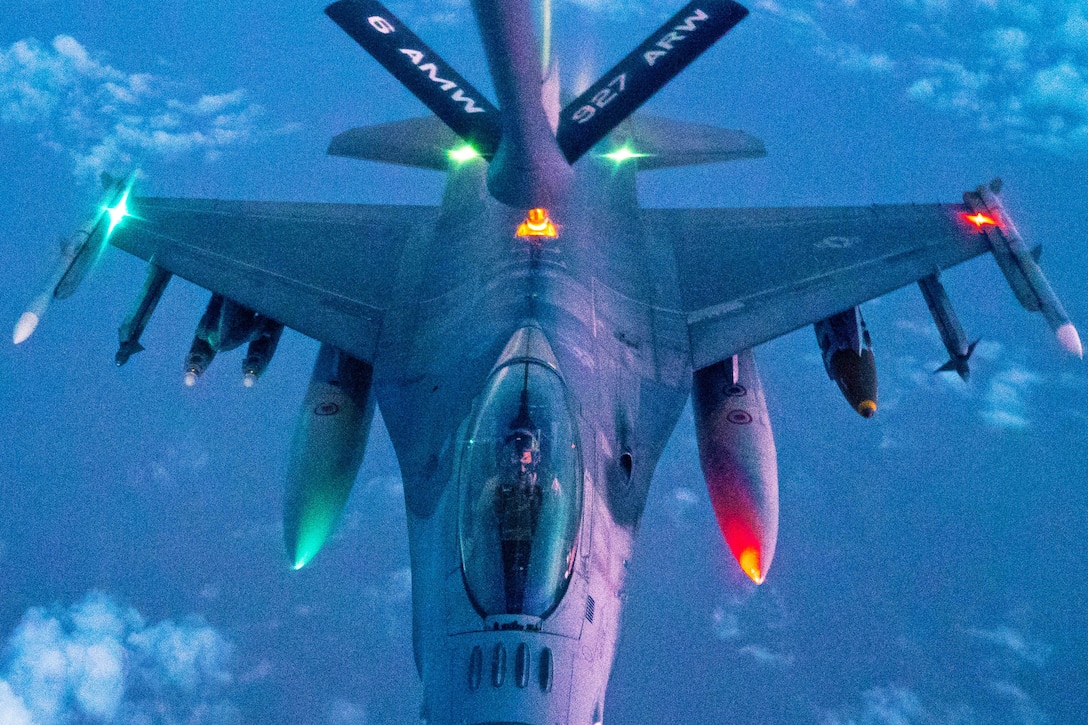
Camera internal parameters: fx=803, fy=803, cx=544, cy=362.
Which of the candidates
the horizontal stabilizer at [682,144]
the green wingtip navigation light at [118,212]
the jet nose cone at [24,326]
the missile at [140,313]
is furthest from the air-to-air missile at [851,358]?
the green wingtip navigation light at [118,212]

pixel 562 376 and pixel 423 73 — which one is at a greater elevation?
pixel 423 73

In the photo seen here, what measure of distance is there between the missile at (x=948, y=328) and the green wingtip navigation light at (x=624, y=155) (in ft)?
19.4

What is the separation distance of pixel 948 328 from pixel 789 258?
2816 millimetres

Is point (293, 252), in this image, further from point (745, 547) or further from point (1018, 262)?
point (1018, 262)

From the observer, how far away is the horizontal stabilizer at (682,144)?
53.5 feet

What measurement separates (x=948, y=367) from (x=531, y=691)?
Result: 9.72m

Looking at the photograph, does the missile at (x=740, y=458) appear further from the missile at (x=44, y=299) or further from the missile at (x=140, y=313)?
the missile at (x=44, y=299)

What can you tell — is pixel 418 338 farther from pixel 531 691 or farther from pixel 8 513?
pixel 8 513

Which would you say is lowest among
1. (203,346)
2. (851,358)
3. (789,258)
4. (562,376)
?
(562,376)

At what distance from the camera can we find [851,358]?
13453 mm

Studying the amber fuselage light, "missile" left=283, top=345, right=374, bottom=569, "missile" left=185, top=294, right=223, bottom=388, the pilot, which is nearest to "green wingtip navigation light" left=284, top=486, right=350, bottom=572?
"missile" left=283, top=345, right=374, bottom=569

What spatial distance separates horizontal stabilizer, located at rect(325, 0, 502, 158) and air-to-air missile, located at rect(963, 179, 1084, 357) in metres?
8.31

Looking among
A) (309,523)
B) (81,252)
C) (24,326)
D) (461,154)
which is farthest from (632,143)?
(24,326)

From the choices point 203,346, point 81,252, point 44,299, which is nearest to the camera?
point 44,299
